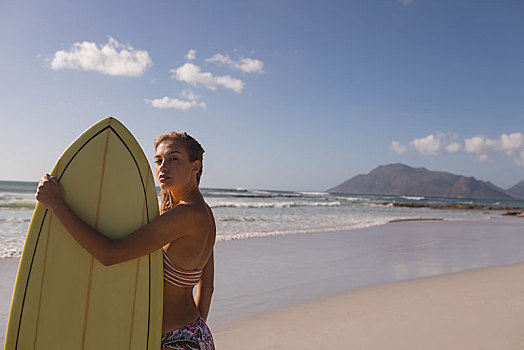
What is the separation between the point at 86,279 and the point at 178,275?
1.06ft

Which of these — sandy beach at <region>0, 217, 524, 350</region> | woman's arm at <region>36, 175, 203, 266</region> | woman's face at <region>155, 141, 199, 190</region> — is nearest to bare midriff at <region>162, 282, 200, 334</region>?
woman's arm at <region>36, 175, 203, 266</region>

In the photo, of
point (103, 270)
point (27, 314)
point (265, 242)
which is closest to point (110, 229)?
point (103, 270)

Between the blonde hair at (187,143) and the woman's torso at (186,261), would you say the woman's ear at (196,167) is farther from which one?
the woman's torso at (186,261)

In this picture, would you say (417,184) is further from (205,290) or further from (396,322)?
(205,290)

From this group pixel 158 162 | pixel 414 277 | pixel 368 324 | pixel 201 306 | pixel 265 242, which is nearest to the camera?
pixel 158 162

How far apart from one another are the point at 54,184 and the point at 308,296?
335 cm

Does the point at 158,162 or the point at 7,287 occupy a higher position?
the point at 158,162

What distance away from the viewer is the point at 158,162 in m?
1.55

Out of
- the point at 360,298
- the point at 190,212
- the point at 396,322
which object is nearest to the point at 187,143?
the point at 190,212

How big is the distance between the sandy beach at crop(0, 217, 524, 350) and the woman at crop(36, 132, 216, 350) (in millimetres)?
1551

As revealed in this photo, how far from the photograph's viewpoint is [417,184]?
425ft

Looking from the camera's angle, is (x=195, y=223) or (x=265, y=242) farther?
(x=265, y=242)

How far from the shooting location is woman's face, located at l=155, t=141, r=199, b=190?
4.92 feet

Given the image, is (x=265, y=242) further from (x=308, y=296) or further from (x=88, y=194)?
(x=88, y=194)
